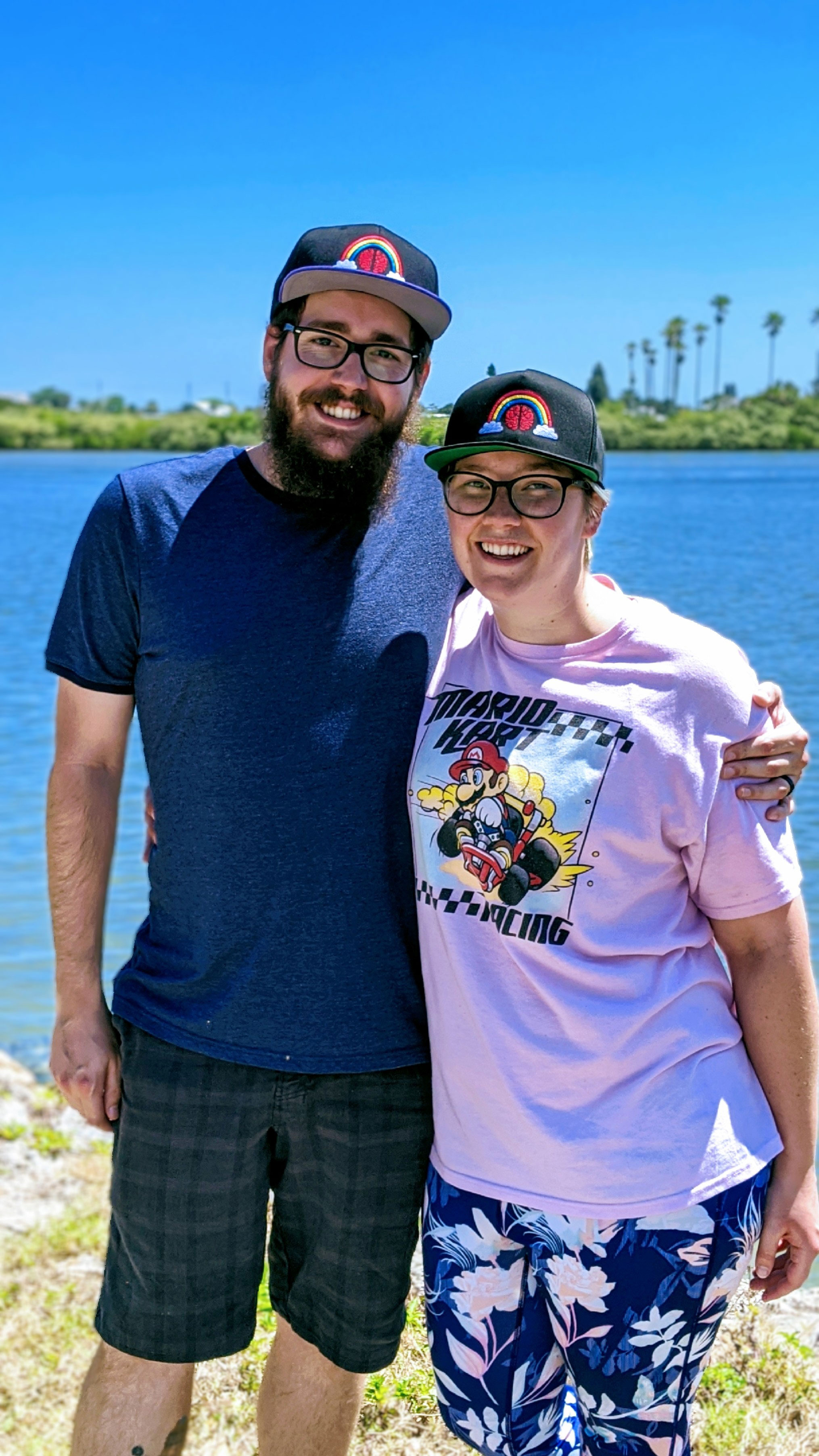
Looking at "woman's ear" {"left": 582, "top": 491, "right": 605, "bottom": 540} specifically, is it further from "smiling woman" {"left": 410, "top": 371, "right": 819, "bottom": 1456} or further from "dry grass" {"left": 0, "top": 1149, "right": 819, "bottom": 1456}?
"dry grass" {"left": 0, "top": 1149, "right": 819, "bottom": 1456}

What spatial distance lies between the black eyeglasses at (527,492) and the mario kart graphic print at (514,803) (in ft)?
1.06

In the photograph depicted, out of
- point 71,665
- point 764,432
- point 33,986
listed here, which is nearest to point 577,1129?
point 71,665

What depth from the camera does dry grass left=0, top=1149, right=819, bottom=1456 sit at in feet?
9.84

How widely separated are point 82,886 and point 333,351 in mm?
1172

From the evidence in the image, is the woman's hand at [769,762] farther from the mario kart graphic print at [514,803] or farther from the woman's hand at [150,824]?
the woman's hand at [150,824]

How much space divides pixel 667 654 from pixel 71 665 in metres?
1.13

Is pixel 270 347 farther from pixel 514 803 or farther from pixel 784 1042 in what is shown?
pixel 784 1042

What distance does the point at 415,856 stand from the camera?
8.07 feet

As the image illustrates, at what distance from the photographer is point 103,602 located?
2.56 meters

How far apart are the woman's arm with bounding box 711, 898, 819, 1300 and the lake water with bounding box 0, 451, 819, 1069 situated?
5111mm

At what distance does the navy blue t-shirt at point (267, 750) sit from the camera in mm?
2494

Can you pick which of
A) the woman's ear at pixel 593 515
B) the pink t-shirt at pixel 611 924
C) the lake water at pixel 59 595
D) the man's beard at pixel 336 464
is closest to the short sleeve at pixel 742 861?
the pink t-shirt at pixel 611 924

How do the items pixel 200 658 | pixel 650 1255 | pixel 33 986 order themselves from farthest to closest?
pixel 33 986 → pixel 200 658 → pixel 650 1255

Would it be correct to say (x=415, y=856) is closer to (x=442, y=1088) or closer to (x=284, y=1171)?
(x=442, y=1088)
